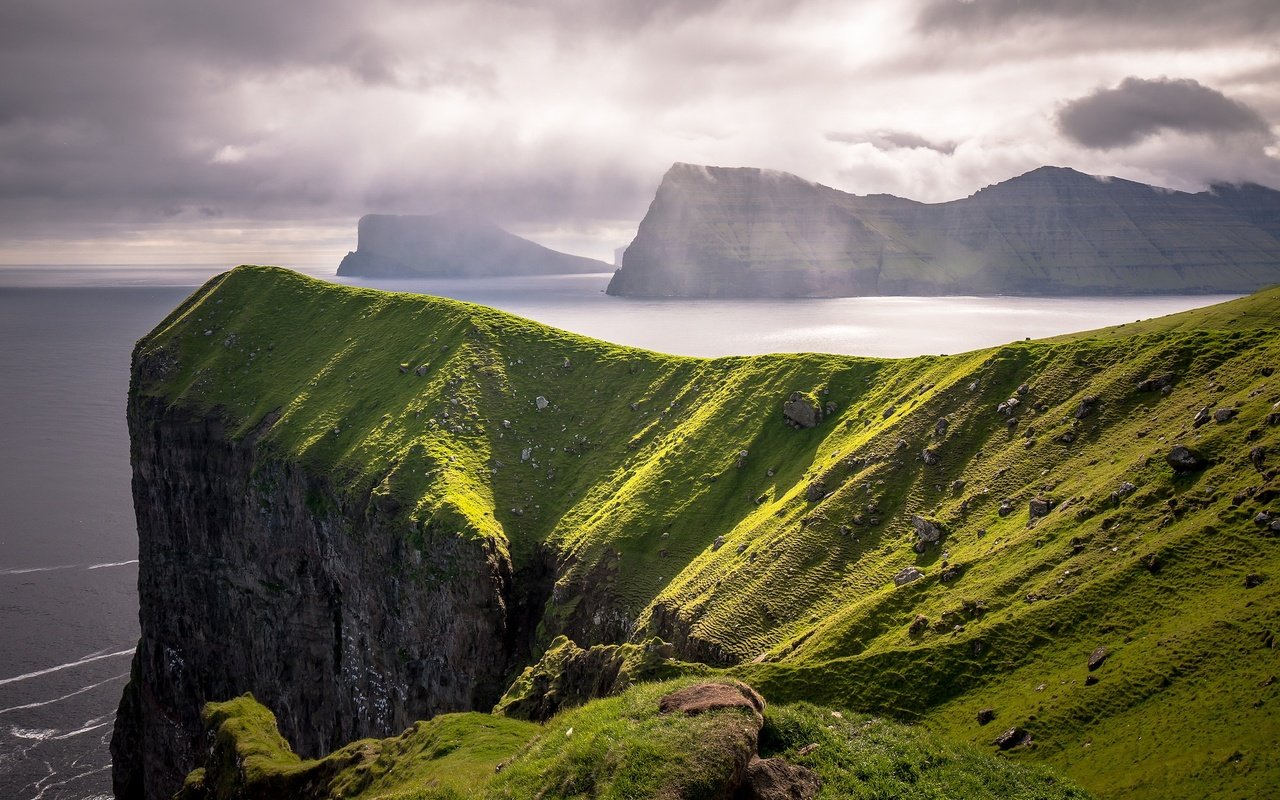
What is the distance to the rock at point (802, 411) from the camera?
81.7 meters

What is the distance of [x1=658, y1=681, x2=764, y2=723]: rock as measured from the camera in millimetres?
31922

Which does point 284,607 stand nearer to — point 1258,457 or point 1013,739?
point 1013,739

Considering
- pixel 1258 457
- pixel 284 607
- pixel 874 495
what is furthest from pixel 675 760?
pixel 284 607

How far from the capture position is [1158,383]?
56.8 meters

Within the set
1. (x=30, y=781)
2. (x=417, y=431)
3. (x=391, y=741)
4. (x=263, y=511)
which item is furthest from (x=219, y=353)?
(x=391, y=741)

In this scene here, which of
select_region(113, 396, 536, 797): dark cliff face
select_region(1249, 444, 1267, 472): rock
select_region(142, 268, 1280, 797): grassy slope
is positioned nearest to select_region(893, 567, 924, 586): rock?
select_region(142, 268, 1280, 797): grassy slope

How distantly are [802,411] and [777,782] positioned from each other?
183 feet

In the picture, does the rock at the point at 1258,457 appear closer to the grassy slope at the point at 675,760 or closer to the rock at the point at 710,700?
the grassy slope at the point at 675,760

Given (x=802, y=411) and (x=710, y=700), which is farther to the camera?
(x=802, y=411)

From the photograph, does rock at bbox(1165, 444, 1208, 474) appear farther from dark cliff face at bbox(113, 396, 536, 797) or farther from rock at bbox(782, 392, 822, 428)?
dark cliff face at bbox(113, 396, 536, 797)

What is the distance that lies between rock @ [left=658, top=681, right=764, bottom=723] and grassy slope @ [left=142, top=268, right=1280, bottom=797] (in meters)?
5.38

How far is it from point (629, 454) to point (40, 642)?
106 meters

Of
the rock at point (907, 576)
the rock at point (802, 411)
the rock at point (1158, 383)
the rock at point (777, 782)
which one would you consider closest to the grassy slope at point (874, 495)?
the rock at point (1158, 383)

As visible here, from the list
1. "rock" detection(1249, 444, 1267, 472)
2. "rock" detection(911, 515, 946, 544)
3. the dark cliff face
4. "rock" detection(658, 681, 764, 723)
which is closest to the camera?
"rock" detection(658, 681, 764, 723)
